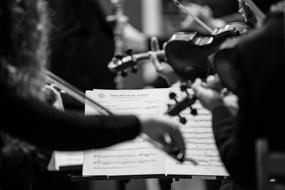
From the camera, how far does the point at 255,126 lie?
5.59ft

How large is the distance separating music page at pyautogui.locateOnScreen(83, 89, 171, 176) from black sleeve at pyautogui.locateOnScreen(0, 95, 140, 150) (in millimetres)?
761

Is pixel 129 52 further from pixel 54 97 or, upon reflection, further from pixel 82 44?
pixel 82 44

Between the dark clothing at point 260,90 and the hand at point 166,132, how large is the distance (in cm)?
16

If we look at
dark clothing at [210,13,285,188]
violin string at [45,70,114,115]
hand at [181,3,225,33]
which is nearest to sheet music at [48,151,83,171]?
violin string at [45,70,114,115]

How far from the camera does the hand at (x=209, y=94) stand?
1893 mm

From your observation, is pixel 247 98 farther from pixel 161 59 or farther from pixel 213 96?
pixel 161 59

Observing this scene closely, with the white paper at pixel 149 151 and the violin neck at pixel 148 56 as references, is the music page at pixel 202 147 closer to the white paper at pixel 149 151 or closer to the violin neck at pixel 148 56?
the white paper at pixel 149 151

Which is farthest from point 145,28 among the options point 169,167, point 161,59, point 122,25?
point 169,167

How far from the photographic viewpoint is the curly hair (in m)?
1.71

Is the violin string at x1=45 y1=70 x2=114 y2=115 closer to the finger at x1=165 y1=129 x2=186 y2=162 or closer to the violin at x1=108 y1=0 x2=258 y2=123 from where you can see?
the finger at x1=165 y1=129 x2=186 y2=162

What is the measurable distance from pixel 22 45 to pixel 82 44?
2.87 m

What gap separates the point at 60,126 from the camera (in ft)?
5.64

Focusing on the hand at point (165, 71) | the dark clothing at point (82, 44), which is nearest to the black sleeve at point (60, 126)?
the hand at point (165, 71)

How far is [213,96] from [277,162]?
36cm
